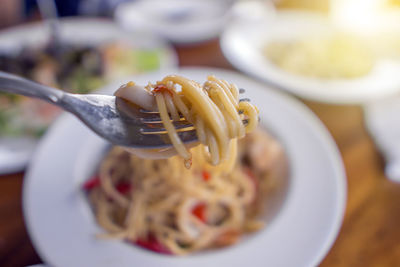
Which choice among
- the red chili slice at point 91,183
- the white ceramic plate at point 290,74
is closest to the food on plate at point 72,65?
the white ceramic plate at point 290,74

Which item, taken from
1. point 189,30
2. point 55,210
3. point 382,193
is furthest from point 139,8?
point 382,193

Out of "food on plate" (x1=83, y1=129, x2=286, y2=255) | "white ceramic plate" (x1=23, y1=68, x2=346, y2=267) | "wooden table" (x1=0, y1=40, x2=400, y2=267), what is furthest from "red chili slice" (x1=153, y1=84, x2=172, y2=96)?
"wooden table" (x1=0, y1=40, x2=400, y2=267)

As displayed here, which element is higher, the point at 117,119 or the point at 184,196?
the point at 117,119

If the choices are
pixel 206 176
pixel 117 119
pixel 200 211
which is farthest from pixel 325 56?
pixel 117 119

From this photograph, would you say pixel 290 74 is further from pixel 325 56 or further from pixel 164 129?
pixel 164 129

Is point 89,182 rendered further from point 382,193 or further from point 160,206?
point 382,193
